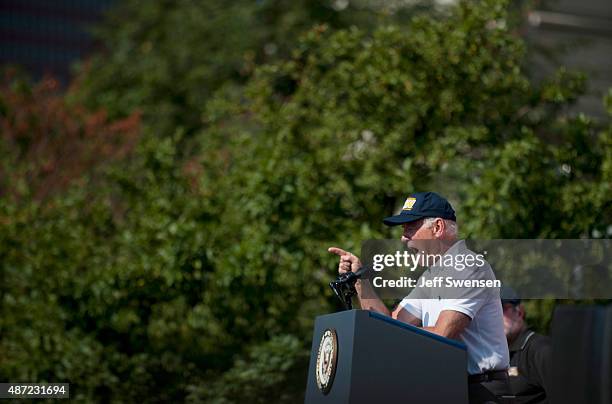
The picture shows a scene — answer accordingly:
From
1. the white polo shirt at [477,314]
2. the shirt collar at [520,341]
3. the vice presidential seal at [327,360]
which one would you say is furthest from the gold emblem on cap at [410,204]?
the shirt collar at [520,341]

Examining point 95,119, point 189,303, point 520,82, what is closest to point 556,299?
point 520,82

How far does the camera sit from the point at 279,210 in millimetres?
8953

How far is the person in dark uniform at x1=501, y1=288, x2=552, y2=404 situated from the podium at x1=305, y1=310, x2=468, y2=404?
4.80 ft

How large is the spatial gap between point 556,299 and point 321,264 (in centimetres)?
237

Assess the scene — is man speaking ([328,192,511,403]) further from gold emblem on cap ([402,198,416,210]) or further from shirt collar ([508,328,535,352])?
shirt collar ([508,328,535,352])

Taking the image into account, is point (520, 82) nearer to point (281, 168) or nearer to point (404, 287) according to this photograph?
point (281, 168)

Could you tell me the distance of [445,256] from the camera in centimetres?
475

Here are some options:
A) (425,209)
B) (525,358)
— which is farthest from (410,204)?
(525,358)

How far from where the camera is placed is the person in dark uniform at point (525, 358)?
588 centimetres

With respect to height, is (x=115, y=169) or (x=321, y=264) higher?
(x=115, y=169)

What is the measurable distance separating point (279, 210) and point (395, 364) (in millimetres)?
4813

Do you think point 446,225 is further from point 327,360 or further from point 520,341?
point 520,341

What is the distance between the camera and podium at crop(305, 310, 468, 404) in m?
4.19

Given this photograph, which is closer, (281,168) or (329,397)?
(329,397)
